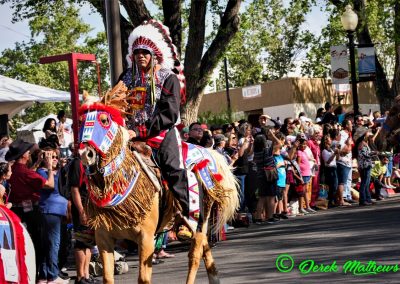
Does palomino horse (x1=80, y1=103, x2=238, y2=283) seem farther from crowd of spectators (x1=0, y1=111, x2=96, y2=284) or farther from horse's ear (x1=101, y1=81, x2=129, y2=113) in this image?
crowd of spectators (x1=0, y1=111, x2=96, y2=284)

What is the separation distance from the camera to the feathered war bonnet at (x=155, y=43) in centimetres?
930

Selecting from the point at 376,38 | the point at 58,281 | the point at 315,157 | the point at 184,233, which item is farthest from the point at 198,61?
the point at 376,38

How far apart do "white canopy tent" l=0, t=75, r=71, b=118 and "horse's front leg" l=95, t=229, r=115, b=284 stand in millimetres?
9965

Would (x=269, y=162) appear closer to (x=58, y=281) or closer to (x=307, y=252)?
(x=307, y=252)

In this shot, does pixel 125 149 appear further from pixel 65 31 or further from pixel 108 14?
pixel 65 31

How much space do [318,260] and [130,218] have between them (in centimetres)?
423

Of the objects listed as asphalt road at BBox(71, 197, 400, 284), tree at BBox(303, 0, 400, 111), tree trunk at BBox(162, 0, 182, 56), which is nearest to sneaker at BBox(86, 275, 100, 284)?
asphalt road at BBox(71, 197, 400, 284)

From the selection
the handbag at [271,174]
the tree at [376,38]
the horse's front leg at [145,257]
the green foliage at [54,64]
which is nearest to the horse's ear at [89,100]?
the horse's front leg at [145,257]

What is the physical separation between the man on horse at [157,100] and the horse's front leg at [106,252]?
3.16 ft

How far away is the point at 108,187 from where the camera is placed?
8.16m

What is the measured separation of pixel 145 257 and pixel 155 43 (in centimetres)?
250

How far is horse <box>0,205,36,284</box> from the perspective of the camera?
21.7 ft

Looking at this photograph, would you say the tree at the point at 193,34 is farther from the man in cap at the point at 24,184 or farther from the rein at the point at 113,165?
the rein at the point at 113,165

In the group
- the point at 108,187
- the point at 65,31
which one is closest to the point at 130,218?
the point at 108,187
